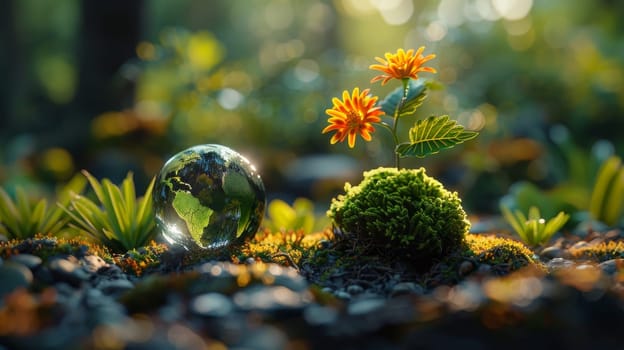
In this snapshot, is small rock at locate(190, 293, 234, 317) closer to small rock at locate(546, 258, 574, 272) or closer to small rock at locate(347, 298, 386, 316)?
small rock at locate(347, 298, 386, 316)

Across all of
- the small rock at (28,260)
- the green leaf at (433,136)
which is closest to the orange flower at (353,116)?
the green leaf at (433,136)

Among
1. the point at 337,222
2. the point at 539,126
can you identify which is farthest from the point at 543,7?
the point at 337,222

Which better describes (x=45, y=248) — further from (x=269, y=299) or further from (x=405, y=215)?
(x=405, y=215)

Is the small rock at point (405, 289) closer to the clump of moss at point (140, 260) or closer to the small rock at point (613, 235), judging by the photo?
the clump of moss at point (140, 260)

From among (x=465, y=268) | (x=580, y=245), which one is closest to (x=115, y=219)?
(x=465, y=268)

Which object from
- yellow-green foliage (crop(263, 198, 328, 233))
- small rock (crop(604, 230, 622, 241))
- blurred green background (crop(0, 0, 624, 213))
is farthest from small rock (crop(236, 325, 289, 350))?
blurred green background (crop(0, 0, 624, 213))

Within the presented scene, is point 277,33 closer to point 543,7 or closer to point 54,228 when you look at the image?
point 543,7

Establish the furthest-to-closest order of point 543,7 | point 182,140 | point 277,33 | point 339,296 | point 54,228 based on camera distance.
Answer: point 277,33
point 543,7
point 182,140
point 54,228
point 339,296
